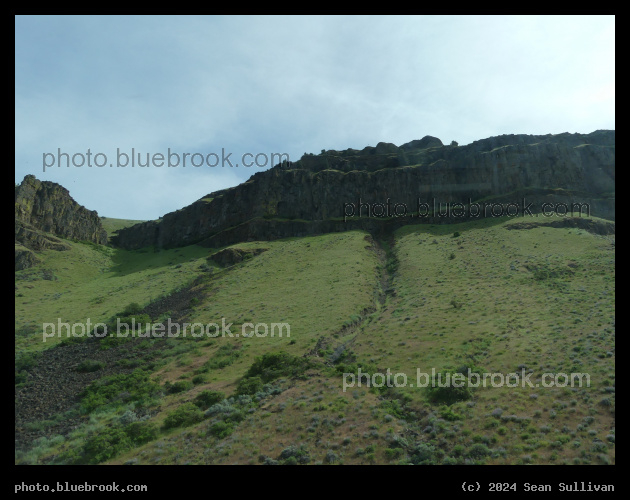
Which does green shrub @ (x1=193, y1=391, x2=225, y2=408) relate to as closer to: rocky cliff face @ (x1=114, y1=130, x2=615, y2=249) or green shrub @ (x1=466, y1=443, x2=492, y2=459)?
green shrub @ (x1=466, y1=443, x2=492, y2=459)

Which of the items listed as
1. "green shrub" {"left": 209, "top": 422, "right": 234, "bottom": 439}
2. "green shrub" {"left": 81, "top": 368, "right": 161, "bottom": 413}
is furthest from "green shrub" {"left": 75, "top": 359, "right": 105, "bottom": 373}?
"green shrub" {"left": 209, "top": 422, "right": 234, "bottom": 439}

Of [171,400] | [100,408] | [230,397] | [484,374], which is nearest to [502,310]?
[484,374]

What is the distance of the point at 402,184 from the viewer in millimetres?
87062

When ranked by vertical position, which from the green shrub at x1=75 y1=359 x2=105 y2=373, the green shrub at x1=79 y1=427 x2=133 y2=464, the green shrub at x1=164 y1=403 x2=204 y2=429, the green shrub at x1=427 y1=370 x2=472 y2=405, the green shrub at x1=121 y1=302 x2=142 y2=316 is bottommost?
the green shrub at x1=79 y1=427 x2=133 y2=464

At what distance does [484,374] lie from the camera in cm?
2188

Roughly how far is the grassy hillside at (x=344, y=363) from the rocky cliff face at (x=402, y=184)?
80.1ft

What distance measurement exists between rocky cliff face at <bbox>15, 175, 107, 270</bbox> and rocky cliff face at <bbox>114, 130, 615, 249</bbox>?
1082 cm

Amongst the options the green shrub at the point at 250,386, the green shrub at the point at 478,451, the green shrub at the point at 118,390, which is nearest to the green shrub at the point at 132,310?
the green shrub at the point at 118,390

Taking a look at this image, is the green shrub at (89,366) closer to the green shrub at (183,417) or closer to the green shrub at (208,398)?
the green shrub at (208,398)

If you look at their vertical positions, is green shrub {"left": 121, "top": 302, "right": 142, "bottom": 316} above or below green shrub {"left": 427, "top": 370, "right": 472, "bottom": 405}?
above

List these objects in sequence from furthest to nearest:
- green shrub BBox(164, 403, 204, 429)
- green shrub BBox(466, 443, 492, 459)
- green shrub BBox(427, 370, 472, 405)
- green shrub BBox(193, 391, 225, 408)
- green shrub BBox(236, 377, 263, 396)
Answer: green shrub BBox(236, 377, 263, 396), green shrub BBox(193, 391, 225, 408), green shrub BBox(164, 403, 204, 429), green shrub BBox(427, 370, 472, 405), green shrub BBox(466, 443, 492, 459)

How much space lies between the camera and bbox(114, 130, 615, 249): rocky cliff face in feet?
251

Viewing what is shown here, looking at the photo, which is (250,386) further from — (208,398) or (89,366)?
(89,366)

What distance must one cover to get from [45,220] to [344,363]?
3374 inches
